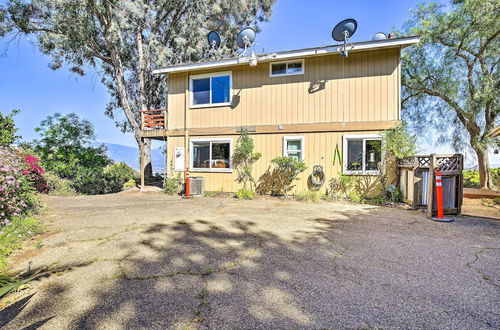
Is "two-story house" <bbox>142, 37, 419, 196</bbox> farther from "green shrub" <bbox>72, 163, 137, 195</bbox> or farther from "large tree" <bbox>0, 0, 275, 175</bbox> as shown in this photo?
"large tree" <bbox>0, 0, 275, 175</bbox>

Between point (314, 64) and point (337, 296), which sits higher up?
point (314, 64)

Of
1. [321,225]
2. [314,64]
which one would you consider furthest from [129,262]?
[314,64]

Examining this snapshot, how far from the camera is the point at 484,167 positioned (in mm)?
10688

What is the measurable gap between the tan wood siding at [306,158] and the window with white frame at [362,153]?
0.20m

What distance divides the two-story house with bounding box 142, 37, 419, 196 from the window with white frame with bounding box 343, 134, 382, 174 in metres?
0.03

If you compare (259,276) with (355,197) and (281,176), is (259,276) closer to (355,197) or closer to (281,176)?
(355,197)

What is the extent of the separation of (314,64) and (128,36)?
11.9 metres

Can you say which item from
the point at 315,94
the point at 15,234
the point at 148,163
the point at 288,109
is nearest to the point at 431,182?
the point at 315,94

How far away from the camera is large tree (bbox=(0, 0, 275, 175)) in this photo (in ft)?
38.3

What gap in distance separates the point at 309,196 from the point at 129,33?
14.2 m

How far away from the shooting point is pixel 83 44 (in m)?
12.5

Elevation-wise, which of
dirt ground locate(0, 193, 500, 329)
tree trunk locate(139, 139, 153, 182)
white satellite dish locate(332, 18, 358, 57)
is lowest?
dirt ground locate(0, 193, 500, 329)

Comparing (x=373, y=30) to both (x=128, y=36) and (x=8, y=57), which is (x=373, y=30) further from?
(x=8, y=57)

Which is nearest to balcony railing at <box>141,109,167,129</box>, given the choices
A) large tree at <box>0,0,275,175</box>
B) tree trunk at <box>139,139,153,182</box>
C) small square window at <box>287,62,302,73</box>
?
tree trunk at <box>139,139,153,182</box>
